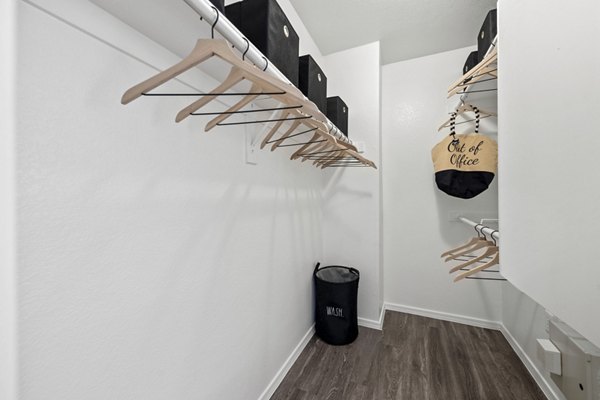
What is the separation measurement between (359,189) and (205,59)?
69.9 inches

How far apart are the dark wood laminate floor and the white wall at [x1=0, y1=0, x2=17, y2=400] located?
4.34 feet

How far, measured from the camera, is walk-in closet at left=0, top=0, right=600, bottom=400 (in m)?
0.46

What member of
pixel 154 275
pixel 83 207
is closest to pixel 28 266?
pixel 83 207

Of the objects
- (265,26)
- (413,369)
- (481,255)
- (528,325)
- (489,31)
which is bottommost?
(413,369)

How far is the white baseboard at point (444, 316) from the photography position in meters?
2.07

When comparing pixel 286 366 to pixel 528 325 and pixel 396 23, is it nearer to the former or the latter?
pixel 528 325

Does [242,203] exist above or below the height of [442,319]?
above

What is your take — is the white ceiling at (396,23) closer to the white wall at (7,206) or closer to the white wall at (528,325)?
the white wall at (7,206)

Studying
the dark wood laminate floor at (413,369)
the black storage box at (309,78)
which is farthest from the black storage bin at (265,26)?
the dark wood laminate floor at (413,369)

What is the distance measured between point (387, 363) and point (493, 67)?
6.32ft

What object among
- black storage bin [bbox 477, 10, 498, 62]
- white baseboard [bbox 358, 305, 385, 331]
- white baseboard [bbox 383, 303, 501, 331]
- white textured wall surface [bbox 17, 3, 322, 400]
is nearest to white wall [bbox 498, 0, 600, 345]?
black storage bin [bbox 477, 10, 498, 62]

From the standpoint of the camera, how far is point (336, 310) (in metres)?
1.81

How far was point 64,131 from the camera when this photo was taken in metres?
0.53

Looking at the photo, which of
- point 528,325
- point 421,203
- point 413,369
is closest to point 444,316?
point 528,325
